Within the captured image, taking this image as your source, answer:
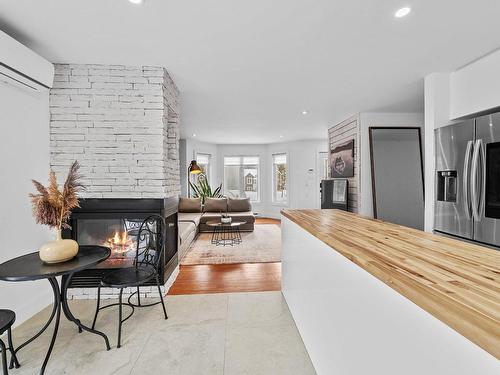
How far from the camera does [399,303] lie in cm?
82

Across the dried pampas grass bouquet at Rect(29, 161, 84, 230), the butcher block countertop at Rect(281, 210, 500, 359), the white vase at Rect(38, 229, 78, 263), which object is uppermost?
the dried pampas grass bouquet at Rect(29, 161, 84, 230)

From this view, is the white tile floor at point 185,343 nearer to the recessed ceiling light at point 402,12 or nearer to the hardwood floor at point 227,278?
the hardwood floor at point 227,278

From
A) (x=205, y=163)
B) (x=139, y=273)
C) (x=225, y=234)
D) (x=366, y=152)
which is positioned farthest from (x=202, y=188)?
(x=139, y=273)

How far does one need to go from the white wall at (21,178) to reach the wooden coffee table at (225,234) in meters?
2.84

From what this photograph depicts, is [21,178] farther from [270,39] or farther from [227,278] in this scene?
[270,39]

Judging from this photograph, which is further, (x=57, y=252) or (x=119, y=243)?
(x=119, y=243)

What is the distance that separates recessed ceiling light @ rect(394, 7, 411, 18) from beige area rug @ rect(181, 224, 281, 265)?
10.6ft

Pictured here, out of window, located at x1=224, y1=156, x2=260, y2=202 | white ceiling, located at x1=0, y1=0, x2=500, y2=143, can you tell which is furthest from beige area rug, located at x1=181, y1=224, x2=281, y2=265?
window, located at x1=224, y1=156, x2=260, y2=202

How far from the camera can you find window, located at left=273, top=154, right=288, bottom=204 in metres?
8.31

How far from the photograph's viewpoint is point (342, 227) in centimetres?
171

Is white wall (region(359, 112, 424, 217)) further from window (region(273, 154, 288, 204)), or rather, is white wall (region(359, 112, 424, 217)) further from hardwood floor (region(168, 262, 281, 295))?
window (region(273, 154, 288, 204))

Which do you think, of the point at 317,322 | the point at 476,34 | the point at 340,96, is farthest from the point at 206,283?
the point at 476,34

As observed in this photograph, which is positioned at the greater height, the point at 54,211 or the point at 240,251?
the point at 54,211

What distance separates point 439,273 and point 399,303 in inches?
6.1
